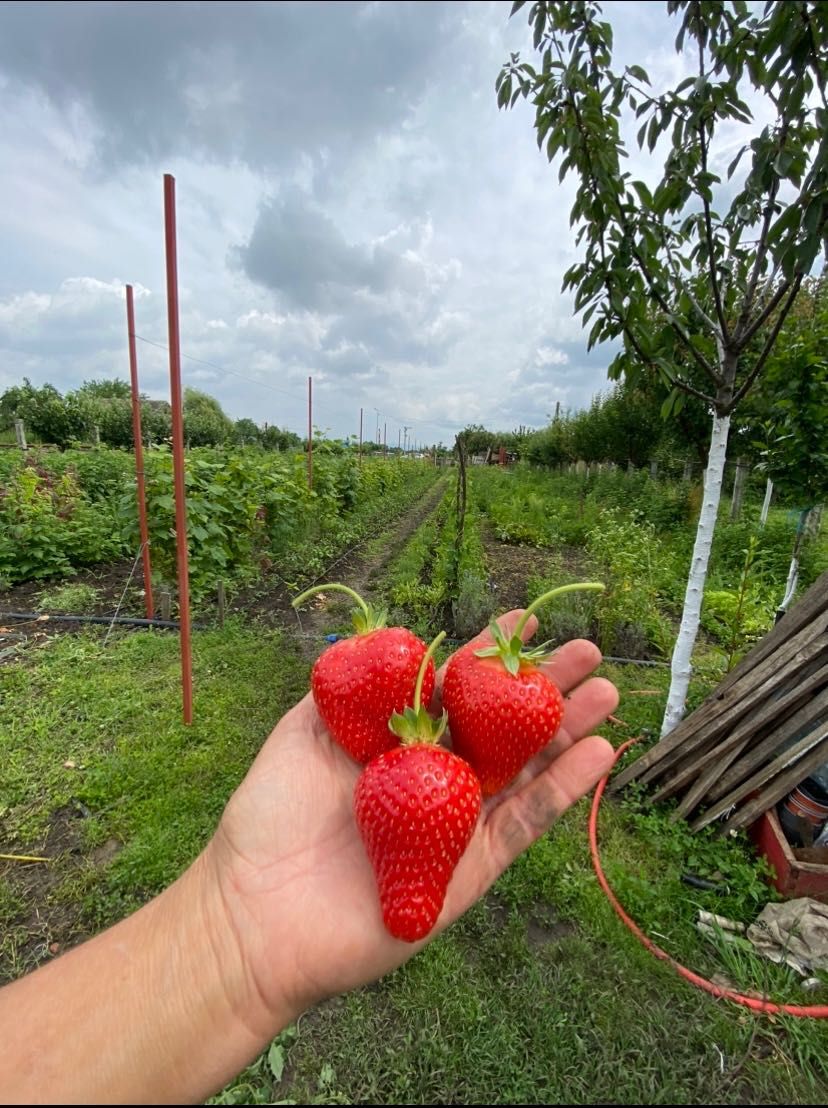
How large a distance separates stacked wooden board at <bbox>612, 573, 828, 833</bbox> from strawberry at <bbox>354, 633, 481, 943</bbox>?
5.55 ft

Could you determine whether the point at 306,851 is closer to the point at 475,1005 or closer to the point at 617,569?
the point at 475,1005

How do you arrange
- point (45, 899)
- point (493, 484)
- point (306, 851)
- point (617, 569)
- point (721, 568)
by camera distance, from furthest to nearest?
point (493, 484) → point (721, 568) → point (617, 569) → point (45, 899) → point (306, 851)

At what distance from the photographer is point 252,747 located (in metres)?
2.84

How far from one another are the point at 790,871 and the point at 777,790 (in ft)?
0.92

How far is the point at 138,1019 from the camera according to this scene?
3.06 ft

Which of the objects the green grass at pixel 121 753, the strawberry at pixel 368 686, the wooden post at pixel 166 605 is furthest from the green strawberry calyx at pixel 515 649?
the wooden post at pixel 166 605

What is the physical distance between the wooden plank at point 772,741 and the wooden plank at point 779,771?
3 cm

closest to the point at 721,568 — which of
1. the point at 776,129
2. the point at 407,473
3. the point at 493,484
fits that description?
the point at 776,129

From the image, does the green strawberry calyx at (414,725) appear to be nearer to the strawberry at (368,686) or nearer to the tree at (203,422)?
the strawberry at (368,686)

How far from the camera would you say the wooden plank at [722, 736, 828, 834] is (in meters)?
1.89

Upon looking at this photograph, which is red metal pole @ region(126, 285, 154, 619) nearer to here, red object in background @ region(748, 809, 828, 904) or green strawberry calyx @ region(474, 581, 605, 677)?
green strawberry calyx @ region(474, 581, 605, 677)

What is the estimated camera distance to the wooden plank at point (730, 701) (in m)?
1.98

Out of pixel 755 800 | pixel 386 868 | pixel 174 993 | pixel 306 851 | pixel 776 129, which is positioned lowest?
pixel 755 800

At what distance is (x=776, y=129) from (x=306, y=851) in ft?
8.74
